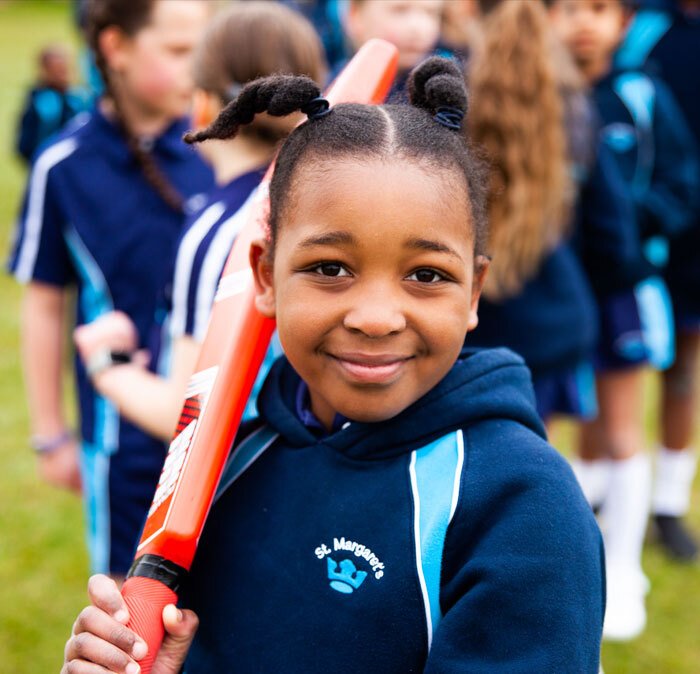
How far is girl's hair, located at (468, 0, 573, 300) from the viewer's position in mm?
2838

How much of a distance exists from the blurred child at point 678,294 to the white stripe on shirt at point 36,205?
2.57 metres

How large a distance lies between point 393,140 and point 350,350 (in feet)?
0.94

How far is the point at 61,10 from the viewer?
27.3 m

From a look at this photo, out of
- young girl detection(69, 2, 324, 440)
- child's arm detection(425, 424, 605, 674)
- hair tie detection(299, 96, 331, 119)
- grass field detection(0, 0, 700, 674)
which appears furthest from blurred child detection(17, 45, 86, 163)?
child's arm detection(425, 424, 605, 674)

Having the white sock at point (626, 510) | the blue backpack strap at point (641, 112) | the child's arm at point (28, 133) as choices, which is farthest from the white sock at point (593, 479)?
the child's arm at point (28, 133)

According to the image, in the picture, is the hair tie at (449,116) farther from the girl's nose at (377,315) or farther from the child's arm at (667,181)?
the child's arm at (667,181)

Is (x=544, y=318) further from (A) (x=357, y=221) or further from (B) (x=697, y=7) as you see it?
(B) (x=697, y=7)

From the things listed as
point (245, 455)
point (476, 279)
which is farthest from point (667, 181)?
point (245, 455)

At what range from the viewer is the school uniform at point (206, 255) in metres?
2.08

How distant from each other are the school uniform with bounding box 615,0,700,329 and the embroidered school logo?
10.8ft

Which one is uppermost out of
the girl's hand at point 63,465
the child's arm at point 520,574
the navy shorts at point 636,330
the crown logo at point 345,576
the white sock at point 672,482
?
the child's arm at point 520,574

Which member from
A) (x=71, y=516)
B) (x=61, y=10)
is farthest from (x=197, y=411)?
(x=61, y=10)

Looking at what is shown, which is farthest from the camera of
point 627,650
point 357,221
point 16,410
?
point 16,410

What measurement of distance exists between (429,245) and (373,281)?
87mm
